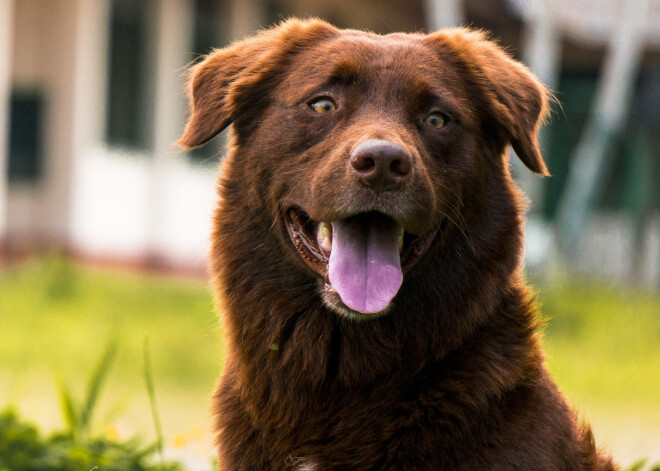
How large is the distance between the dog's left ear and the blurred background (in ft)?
6.55

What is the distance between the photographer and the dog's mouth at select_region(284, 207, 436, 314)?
10.5 feet

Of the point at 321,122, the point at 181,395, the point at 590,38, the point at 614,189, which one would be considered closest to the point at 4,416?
the point at 321,122

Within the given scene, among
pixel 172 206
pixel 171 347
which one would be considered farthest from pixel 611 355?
pixel 172 206

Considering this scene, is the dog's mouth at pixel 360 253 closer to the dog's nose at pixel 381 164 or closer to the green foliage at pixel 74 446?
the dog's nose at pixel 381 164

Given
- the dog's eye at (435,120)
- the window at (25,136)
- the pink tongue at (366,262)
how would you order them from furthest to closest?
the window at (25,136), the dog's eye at (435,120), the pink tongue at (366,262)

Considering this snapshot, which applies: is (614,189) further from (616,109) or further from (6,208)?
(6,208)

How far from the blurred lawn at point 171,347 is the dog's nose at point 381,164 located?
6.49 feet

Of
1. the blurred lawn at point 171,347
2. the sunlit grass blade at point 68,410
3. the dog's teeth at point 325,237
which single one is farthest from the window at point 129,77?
the dog's teeth at point 325,237

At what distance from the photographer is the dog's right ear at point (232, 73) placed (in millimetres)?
3668

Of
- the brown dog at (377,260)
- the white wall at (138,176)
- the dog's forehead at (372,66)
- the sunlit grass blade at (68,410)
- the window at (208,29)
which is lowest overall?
the white wall at (138,176)

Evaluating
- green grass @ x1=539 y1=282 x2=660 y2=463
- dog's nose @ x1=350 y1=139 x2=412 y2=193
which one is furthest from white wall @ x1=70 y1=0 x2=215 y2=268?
dog's nose @ x1=350 y1=139 x2=412 y2=193

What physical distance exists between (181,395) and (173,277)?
659 centimetres

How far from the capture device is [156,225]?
13766 millimetres

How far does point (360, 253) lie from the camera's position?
10.7 feet
